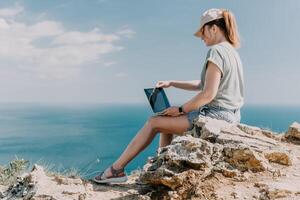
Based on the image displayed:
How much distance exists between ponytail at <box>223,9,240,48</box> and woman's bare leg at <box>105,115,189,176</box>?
1256 mm

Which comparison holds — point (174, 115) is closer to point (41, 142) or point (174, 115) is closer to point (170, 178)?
point (170, 178)

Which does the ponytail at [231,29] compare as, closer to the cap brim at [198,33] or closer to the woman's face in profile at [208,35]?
the woman's face in profile at [208,35]

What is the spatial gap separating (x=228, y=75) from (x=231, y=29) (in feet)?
2.16

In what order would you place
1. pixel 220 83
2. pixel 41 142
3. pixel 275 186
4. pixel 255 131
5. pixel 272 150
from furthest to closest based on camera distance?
pixel 41 142, pixel 255 131, pixel 220 83, pixel 272 150, pixel 275 186

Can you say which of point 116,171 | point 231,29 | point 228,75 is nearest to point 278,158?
point 228,75

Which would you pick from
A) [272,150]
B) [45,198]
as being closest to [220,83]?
[272,150]

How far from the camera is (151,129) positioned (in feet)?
18.2

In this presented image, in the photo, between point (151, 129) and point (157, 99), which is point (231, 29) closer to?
point (157, 99)

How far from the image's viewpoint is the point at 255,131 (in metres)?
5.89

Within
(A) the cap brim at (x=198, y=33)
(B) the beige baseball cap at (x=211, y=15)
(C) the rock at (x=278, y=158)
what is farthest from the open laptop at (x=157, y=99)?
(C) the rock at (x=278, y=158)

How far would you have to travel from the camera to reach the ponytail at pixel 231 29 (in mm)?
5469

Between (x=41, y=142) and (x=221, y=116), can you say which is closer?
(x=221, y=116)

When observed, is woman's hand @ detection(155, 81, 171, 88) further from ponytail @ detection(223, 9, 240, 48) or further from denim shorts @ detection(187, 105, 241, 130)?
ponytail @ detection(223, 9, 240, 48)

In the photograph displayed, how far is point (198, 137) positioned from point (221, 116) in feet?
1.79
